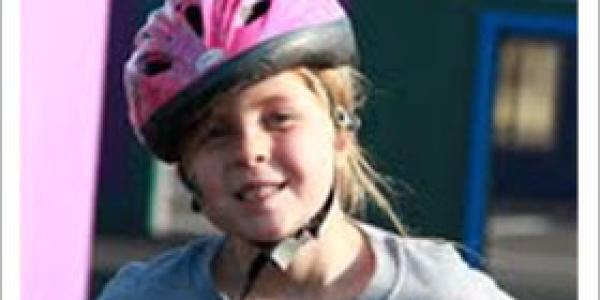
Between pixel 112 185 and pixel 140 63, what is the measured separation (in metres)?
0.81

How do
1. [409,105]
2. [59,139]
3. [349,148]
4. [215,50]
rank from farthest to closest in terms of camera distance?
[409,105]
[59,139]
[349,148]
[215,50]

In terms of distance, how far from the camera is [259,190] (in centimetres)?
152

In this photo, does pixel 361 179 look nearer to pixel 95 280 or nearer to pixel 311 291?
pixel 311 291

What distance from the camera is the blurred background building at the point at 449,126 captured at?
215cm

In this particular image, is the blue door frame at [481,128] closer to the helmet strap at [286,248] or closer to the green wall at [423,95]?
the green wall at [423,95]

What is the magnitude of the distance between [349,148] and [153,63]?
0.85ft

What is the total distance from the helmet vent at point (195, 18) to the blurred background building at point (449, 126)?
1.54 ft

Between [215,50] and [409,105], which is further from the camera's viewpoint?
[409,105]

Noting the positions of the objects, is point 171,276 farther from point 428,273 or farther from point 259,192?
point 428,273

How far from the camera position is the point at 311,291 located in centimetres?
158

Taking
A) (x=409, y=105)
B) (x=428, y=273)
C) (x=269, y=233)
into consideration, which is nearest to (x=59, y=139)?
(x=409, y=105)

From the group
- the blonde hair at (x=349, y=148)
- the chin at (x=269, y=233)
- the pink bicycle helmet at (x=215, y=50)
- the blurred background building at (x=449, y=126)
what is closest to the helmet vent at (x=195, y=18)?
the pink bicycle helmet at (x=215, y=50)

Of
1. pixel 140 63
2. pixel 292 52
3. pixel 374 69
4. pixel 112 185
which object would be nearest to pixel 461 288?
pixel 292 52

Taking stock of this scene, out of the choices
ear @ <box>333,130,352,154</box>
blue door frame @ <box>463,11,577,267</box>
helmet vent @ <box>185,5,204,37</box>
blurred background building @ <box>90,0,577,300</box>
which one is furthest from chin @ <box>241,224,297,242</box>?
blue door frame @ <box>463,11,577,267</box>
